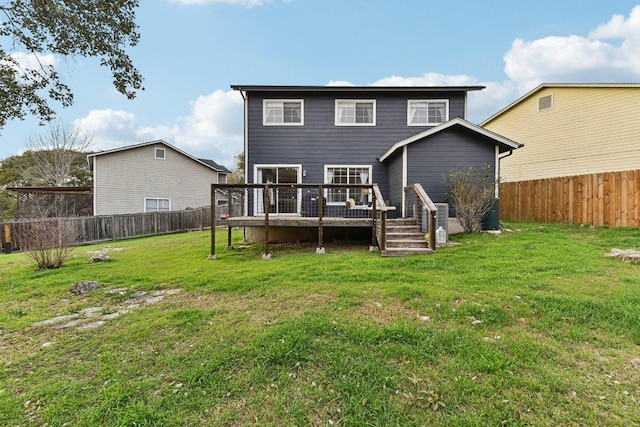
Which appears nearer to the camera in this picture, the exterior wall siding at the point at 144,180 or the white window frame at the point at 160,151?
the exterior wall siding at the point at 144,180

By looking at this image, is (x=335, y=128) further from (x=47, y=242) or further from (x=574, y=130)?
(x=574, y=130)

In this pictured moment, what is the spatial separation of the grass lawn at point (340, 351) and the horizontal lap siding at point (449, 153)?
16.1 ft

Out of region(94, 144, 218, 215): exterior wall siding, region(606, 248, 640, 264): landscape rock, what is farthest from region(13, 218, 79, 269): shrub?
region(606, 248, 640, 264): landscape rock

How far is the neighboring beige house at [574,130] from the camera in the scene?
40.4 ft

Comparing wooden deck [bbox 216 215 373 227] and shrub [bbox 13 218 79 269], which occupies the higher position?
wooden deck [bbox 216 215 373 227]

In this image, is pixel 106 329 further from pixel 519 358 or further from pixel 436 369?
pixel 519 358

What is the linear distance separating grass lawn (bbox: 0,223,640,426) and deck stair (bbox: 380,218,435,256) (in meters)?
1.56

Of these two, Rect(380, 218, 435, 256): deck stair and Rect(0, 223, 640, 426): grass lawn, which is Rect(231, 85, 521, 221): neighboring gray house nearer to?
Rect(380, 218, 435, 256): deck stair

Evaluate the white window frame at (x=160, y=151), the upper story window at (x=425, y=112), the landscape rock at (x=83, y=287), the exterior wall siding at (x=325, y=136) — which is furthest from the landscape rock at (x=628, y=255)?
the white window frame at (x=160, y=151)

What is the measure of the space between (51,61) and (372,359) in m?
7.85

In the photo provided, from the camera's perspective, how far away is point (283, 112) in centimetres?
1172

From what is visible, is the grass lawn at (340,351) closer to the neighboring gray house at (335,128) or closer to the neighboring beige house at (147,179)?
the neighboring gray house at (335,128)

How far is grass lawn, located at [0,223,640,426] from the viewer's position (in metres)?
2.33

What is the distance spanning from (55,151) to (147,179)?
14697 millimetres
